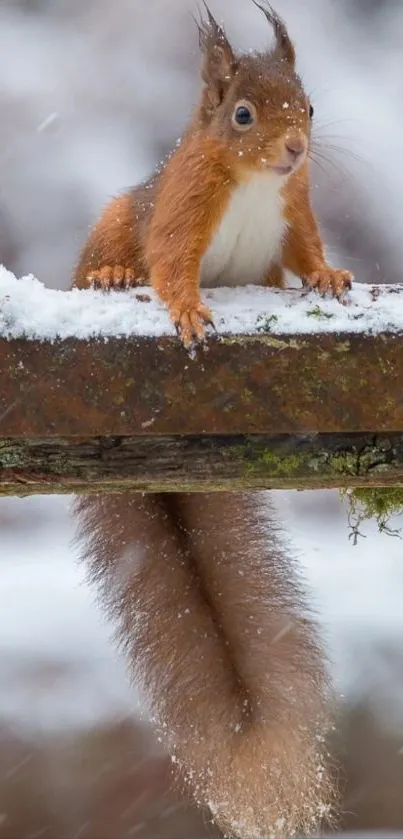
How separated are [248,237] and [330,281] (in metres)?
0.18

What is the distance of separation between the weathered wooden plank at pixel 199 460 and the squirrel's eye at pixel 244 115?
23.0 inches

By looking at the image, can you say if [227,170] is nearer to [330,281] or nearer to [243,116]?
[243,116]

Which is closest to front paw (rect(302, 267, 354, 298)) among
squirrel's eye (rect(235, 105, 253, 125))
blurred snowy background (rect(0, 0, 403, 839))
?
squirrel's eye (rect(235, 105, 253, 125))

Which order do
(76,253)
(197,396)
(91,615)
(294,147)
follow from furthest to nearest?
(91,615), (76,253), (294,147), (197,396)

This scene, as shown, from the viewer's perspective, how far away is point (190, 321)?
117 centimetres

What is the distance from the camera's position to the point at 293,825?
1635 mm

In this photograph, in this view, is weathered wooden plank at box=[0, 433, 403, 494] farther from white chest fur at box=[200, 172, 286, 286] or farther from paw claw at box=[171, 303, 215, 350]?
white chest fur at box=[200, 172, 286, 286]

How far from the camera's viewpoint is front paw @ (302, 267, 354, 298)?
1421 millimetres

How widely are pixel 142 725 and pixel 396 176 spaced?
1.96 metres

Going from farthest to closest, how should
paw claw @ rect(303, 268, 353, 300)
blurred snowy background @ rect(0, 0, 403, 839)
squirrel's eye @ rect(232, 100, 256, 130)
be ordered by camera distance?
blurred snowy background @ rect(0, 0, 403, 839) → squirrel's eye @ rect(232, 100, 256, 130) → paw claw @ rect(303, 268, 353, 300)

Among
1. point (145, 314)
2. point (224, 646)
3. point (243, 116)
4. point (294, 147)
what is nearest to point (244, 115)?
point (243, 116)

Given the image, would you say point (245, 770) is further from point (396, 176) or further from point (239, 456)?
point (396, 176)

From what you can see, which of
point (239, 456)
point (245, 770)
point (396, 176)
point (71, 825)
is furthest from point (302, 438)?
point (396, 176)

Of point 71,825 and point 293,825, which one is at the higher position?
point 293,825
